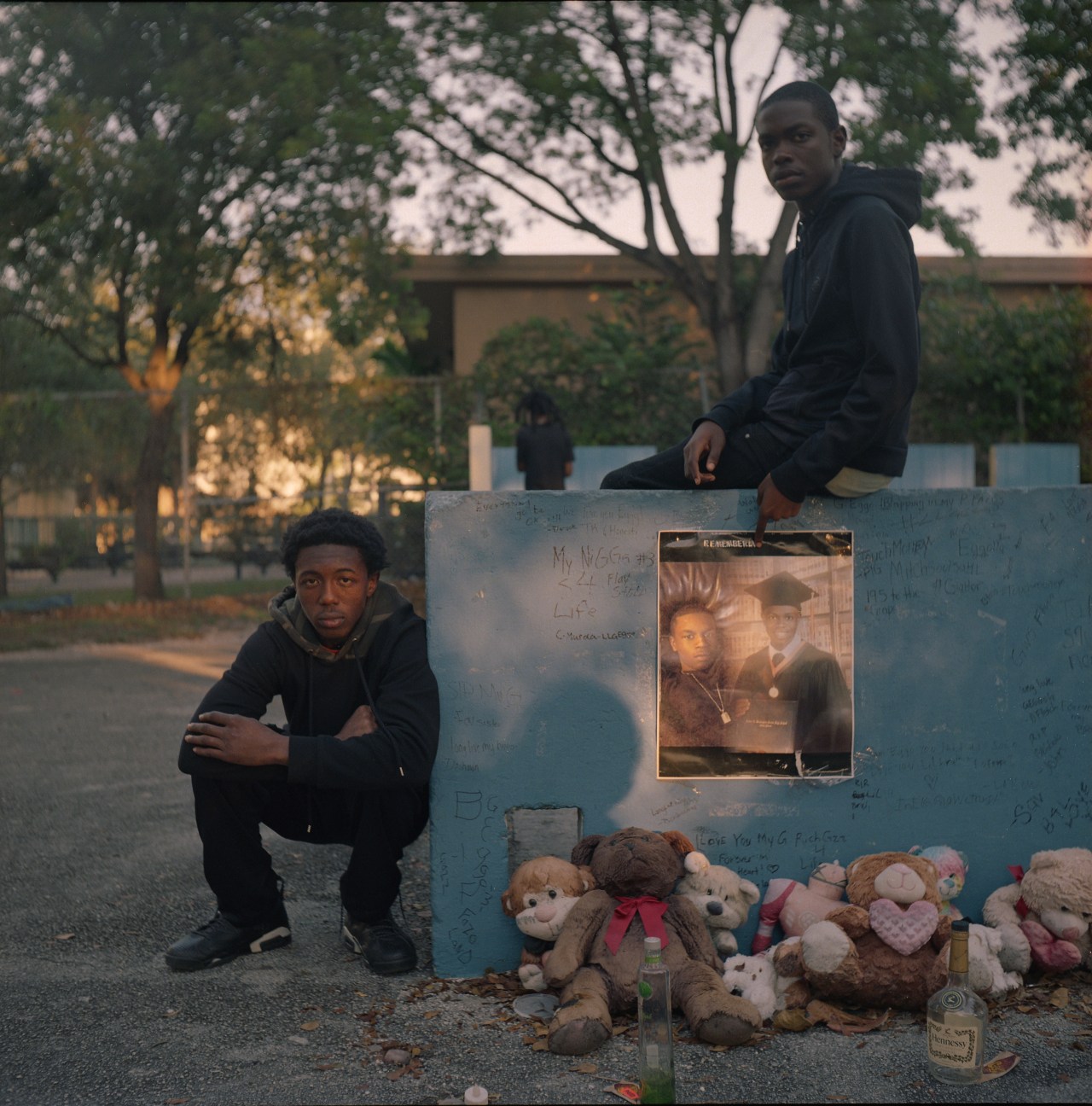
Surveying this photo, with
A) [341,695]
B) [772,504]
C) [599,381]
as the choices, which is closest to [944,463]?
[599,381]

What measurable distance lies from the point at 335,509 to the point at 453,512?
543 mm

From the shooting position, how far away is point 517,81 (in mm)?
14109

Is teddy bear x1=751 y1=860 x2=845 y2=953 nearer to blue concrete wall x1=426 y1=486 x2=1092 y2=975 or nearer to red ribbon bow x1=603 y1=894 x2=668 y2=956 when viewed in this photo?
blue concrete wall x1=426 y1=486 x2=1092 y2=975

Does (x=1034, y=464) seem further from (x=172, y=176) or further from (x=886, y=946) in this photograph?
(x=172, y=176)

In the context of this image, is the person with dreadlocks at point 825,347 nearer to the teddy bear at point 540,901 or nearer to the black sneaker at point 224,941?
the teddy bear at point 540,901

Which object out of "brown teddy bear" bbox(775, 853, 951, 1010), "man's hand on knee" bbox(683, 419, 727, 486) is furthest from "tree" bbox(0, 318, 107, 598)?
"brown teddy bear" bbox(775, 853, 951, 1010)

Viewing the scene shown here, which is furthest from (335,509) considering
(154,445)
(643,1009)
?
(154,445)

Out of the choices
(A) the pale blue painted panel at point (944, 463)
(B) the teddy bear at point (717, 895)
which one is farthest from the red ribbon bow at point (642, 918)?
(A) the pale blue painted panel at point (944, 463)

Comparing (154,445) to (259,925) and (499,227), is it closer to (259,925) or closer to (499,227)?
(499,227)

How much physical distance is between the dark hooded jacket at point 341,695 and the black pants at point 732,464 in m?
0.83

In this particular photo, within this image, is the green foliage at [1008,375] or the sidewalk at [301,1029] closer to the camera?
the sidewalk at [301,1029]

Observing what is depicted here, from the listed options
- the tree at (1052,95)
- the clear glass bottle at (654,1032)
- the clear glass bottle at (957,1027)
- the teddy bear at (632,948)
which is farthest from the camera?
the tree at (1052,95)

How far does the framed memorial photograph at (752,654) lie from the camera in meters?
3.46

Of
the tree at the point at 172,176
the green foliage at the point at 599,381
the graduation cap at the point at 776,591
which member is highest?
the tree at the point at 172,176
